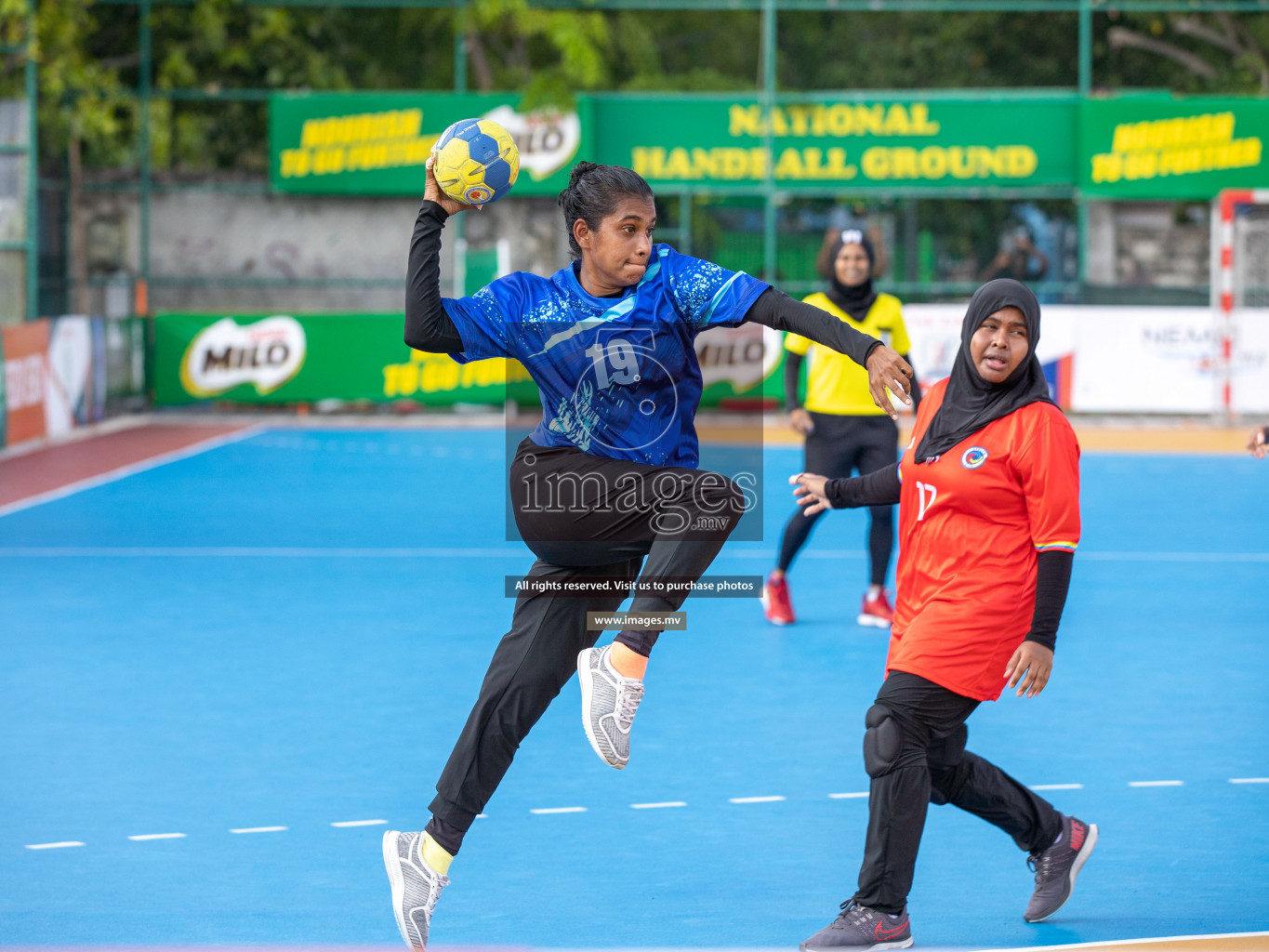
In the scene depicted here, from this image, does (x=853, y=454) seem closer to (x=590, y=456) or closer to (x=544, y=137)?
(x=590, y=456)

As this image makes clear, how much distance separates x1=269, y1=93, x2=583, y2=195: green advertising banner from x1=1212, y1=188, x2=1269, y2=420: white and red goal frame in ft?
29.9

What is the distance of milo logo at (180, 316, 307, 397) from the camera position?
2338cm

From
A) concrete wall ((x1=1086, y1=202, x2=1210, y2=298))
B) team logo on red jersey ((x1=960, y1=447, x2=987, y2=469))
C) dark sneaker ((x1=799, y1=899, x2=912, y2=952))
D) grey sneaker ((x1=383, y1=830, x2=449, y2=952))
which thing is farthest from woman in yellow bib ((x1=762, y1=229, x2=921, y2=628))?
concrete wall ((x1=1086, y1=202, x2=1210, y2=298))

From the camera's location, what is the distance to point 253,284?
25.0 m

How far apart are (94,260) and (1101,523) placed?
1769 cm

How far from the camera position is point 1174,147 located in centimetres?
2377

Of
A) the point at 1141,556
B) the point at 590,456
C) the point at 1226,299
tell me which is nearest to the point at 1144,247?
the point at 1226,299

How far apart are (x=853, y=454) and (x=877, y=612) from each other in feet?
3.29

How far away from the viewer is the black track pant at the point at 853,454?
9.30 metres

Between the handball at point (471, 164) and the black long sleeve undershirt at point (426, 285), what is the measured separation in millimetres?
78

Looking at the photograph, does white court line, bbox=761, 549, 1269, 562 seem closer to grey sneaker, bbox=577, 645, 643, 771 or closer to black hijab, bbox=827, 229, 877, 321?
black hijab, bbox=827, 229, 877, 321

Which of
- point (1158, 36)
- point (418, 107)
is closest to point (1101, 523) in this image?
point (418, 107)

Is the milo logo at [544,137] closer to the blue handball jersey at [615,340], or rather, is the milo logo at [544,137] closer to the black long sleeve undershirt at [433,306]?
the blue handball jersey at [615,340]

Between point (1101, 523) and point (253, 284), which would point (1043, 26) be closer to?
point (253, 284)
